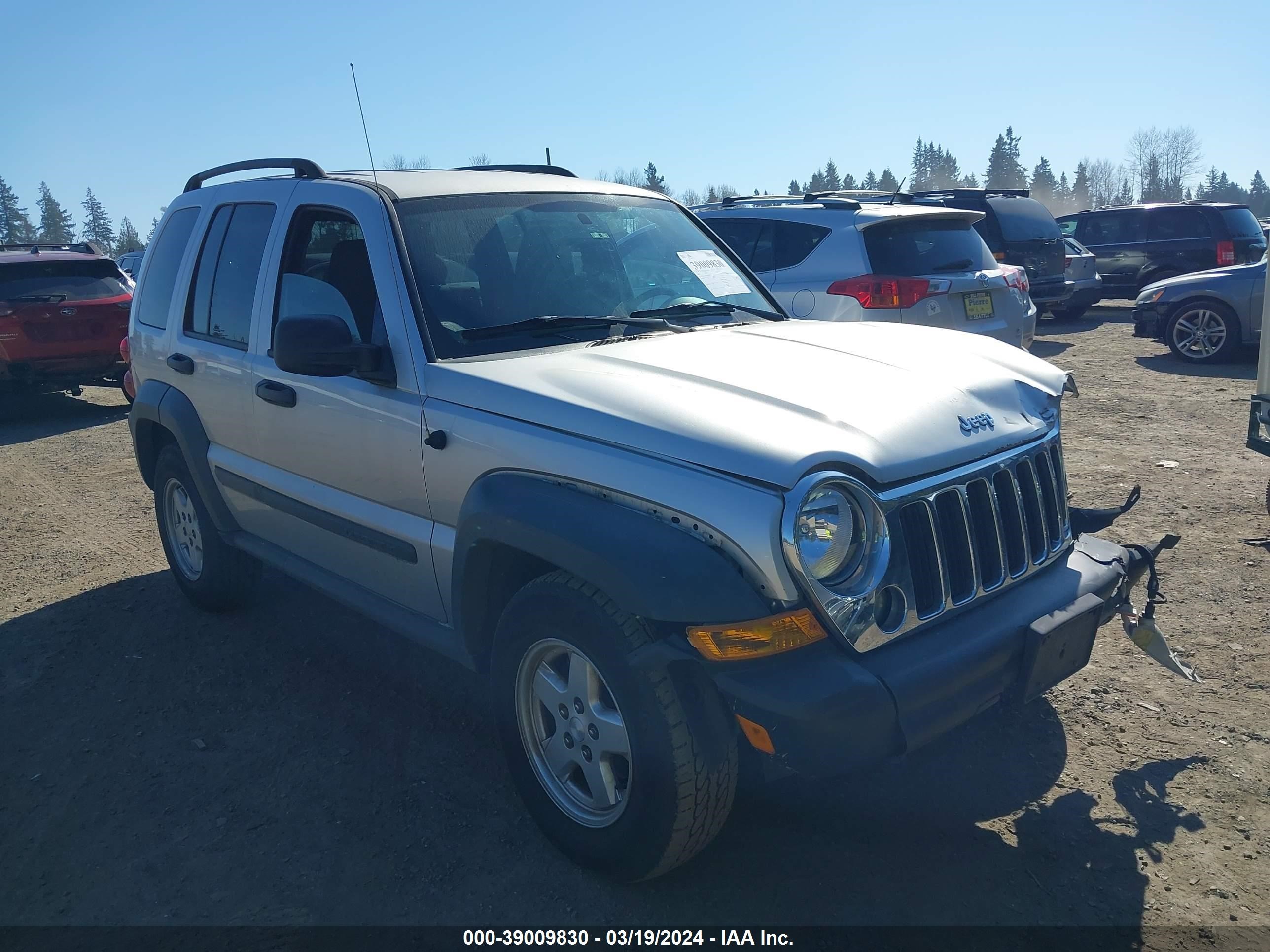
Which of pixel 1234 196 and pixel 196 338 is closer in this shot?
pixel 196 338

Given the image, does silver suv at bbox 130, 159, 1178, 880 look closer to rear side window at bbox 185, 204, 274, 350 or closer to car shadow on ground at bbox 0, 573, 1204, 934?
rear side window at bbox 185, 204, 274, 350

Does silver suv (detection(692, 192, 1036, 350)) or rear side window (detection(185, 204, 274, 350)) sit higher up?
rear side window (detection(185, 204, 274, 350))

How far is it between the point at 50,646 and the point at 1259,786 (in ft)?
17.3

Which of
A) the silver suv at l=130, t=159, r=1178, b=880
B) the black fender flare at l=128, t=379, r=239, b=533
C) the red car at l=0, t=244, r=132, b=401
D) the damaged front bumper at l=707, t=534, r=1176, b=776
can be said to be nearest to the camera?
the damaged front bumper at l=707, t=534, r=1176, b=776

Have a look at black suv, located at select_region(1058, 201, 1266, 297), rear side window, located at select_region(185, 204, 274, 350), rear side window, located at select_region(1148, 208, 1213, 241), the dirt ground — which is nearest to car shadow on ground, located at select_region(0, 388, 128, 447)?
the dirt ground

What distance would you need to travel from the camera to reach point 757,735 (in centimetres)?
242

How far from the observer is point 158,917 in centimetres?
292

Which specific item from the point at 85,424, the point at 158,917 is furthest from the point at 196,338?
the point at 85,424

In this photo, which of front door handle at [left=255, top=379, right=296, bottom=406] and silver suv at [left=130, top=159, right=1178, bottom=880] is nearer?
silver suv at [left=130, top=159, right=1178, bottom=880]

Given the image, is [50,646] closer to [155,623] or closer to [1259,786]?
[155,623]

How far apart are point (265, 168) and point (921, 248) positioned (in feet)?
16.2

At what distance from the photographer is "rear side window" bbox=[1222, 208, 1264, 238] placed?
52.1ft

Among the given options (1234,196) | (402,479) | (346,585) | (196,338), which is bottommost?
(1234,196)

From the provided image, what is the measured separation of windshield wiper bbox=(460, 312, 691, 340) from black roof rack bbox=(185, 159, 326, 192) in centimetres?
121
